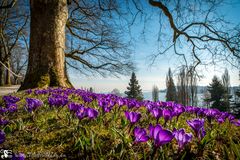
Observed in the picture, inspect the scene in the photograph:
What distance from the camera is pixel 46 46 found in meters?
6.37

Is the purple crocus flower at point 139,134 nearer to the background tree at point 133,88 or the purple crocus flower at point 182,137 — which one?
the purple crocus flower at point 182,137

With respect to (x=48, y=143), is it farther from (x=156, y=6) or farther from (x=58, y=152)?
(x=156, y=6)

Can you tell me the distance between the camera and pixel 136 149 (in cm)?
131

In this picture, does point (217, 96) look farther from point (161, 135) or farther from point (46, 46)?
point (161, 135)

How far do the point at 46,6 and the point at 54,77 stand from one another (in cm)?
238

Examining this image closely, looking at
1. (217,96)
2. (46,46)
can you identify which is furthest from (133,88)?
(46,46)

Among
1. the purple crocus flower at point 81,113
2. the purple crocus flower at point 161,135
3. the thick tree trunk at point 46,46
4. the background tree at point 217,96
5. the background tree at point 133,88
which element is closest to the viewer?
the purple crocus flower at point 161,135

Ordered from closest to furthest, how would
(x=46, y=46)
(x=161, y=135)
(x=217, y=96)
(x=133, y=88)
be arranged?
(x=161, y=135)
(x=46, y=46)
(x=217, y=96)
(x=133, y=88)

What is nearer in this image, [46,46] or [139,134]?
[139,134]

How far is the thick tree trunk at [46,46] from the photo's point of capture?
6.29 metres

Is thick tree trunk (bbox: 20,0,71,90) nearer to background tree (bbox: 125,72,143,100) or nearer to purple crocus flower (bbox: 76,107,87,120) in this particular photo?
A: purple crocus flower (bbox: 76,107,87,120)

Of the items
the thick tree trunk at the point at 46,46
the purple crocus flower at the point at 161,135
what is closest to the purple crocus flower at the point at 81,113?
the purple crocus flower at the point at 161,135

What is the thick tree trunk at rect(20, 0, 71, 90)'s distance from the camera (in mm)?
6289

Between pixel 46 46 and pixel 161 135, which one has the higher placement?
pixel 46 46
